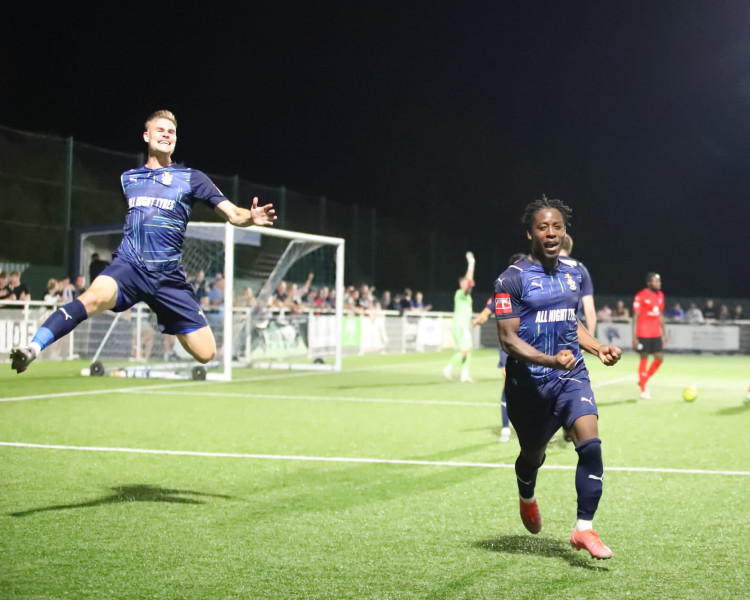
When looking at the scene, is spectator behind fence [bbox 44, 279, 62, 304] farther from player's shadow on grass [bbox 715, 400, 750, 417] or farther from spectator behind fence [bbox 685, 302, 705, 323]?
spectator behind fence [bbox 685, 302, 705, 323]

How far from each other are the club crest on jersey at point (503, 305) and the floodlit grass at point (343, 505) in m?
1.40

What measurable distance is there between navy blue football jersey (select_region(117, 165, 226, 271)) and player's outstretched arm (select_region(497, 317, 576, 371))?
241 cm

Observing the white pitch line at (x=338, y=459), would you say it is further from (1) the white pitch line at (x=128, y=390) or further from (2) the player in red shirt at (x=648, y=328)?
(2) the player in red shirt at (x=648, y=328)

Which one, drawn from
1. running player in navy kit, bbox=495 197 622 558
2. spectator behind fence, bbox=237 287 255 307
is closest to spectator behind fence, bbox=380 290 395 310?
spectator behind fence, bbox=237 287 255 307

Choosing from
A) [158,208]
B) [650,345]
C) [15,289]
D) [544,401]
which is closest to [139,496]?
[158,208]

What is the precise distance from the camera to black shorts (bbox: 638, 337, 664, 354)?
1775cm

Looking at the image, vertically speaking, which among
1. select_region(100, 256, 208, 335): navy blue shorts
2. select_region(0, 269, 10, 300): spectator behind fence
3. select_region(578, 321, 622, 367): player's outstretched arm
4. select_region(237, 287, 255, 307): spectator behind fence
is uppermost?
select_region(0, 269, 10, 300): spectator behind fence

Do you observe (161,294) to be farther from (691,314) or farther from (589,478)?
(691,314)

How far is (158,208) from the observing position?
7.13 metres

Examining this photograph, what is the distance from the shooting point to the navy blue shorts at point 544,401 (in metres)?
5.86

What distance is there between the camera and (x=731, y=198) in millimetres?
57781

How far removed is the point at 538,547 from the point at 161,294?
3.17 m

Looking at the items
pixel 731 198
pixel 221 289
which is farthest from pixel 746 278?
pixel 221 289

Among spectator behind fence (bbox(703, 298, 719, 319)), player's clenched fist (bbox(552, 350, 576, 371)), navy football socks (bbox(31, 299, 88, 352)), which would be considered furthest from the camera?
spectator behind fence (bbox(703, 298, 719, 319))
